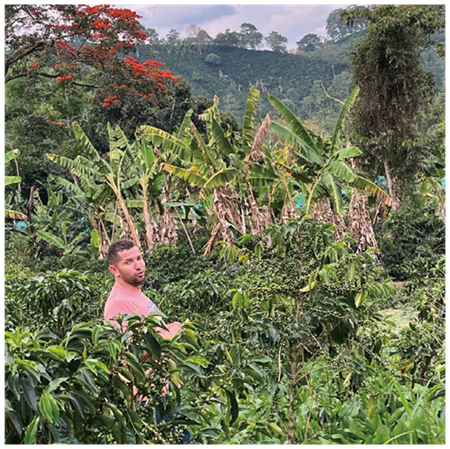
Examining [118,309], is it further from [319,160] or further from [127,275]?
[319,160]

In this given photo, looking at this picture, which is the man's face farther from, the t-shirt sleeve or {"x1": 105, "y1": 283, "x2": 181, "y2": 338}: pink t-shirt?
the t-shirt sleeve

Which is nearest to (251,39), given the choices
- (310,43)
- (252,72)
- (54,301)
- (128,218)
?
(252,72)

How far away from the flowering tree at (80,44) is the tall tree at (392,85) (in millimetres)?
4440

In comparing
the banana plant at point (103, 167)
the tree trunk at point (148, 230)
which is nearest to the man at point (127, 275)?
the banana plant at point (103, 167)

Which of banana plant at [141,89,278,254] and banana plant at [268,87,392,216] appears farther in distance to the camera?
banana plant at [141,89,278,254]

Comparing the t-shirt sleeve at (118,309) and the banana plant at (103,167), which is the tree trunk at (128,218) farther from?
the t-shirt sleeve at (118,309)

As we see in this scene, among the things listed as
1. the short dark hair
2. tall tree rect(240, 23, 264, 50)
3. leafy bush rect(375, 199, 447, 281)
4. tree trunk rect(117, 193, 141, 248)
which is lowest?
leafy bush rect(375, 199, 447, 281)

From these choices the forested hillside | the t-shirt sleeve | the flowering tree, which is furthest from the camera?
the forested hillside

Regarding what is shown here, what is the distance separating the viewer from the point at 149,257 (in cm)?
950

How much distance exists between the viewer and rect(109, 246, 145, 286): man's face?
2.96m

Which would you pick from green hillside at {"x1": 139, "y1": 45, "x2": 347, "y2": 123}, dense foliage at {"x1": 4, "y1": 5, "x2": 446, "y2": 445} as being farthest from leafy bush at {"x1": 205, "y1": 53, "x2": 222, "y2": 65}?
dense foliage at {"x1": 4, "y1": 5, "x2": 446, "y2": 445}

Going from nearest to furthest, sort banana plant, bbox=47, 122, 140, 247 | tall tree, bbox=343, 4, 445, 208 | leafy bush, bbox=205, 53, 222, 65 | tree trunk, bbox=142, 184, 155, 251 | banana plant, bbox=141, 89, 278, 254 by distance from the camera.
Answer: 1. banana plant, bbox=141, 89, 278, 254
2. banana plant, bbox=47, 122, 140, 247
3. tree trunk, bbox=142, 184, 155, 251
4. tall tree, bbox=343, 4, 445, 208
5. leafy bush, bbox=205, 53, 222, 65

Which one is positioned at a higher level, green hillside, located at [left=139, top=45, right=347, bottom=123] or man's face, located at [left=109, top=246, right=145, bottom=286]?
green hillside, located at [left=139, top=45, right=347, bottom=123]

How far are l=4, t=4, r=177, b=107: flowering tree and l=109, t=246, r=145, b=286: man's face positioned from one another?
848 cm
